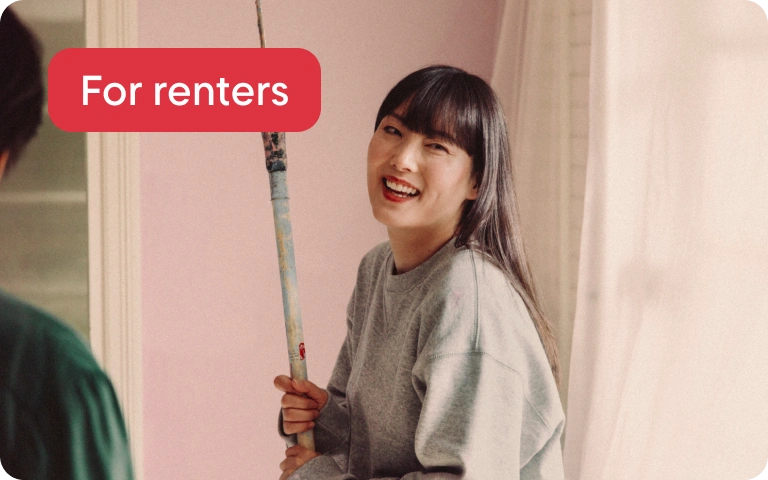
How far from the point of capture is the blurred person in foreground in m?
0.78

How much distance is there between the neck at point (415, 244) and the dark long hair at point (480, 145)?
3cm

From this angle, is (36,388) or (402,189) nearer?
(36,388)

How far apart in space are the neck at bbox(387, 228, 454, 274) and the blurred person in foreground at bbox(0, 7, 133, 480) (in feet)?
1.31

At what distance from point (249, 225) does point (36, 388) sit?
0.68 metres

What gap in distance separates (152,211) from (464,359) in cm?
78

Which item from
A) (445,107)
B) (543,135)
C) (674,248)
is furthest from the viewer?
(543,135)

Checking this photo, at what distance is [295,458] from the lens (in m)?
0.97

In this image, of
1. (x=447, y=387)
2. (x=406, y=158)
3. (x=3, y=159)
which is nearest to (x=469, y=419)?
(x=447, y=387)

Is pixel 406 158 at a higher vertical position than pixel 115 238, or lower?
higher

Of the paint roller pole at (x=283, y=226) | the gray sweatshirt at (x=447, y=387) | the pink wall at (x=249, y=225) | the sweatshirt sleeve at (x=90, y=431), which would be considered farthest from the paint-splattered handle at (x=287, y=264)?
the pink wall at (x=249, y=225)

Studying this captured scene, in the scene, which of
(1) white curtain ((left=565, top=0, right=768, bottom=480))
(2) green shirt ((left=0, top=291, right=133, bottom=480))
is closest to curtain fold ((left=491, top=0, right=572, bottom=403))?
(1) white curtain ((left=565, top=0, right=768, bottom=480))

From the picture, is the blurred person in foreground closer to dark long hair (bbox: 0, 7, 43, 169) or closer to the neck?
dark long hair (bbox: 0, 7, 43, 169)

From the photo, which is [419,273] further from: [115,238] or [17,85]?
[17,85]

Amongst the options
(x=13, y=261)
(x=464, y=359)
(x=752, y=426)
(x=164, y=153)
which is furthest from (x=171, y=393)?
(x=752, y=426)
